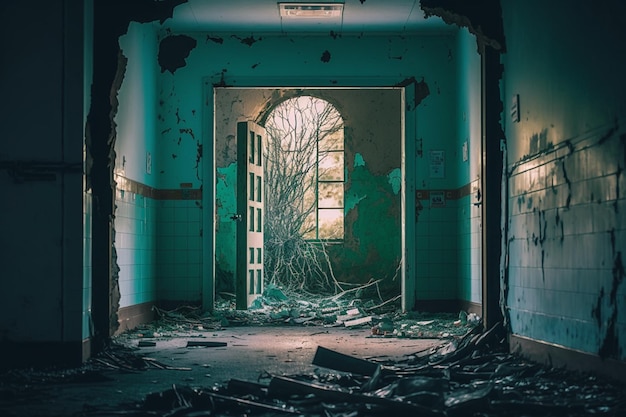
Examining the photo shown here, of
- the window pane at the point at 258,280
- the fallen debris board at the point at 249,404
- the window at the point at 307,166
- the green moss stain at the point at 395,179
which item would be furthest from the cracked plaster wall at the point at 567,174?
the window at the point at 307,166

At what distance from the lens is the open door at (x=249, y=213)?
8.35 meters

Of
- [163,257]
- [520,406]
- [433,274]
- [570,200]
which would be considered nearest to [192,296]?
[163,257]

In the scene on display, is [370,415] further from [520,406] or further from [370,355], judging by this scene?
[370,355]

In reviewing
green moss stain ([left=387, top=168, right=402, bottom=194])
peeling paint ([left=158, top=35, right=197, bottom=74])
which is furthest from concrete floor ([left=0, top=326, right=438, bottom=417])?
green moss stain ([left=387, top=168, right=402, bottom=194])

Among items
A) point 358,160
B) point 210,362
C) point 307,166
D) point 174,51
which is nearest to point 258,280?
point 174,51

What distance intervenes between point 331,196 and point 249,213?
12.7 feet

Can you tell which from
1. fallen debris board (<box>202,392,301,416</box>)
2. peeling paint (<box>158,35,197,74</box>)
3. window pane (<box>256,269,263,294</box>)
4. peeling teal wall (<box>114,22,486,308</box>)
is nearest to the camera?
fallen debris board (<box>202,392,301,416</box>)

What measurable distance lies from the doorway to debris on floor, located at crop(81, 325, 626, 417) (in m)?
7.61

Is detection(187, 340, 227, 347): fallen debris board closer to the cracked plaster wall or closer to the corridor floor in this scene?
the corridor floor

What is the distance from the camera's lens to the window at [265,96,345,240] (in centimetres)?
1215

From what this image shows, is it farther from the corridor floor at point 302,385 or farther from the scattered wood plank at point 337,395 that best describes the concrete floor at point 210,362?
the scattered wood plank at point 337,395

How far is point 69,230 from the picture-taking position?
4.56 m

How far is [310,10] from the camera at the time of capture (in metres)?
7.32

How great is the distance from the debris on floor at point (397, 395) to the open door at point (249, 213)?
13.9 feet
